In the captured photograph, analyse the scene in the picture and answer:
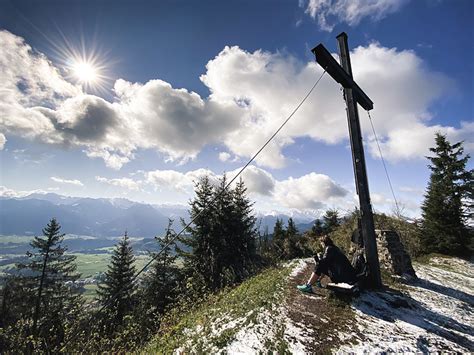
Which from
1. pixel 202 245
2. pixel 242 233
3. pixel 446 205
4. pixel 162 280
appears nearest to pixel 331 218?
pixel 446 205

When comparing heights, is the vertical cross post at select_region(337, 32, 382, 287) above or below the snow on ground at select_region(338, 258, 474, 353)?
above

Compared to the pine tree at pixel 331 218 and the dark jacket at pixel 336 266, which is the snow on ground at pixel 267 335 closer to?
the dark jacket at pixel 336 266

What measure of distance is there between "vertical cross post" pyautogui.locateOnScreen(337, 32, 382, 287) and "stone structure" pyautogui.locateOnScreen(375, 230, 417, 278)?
255 centimetres

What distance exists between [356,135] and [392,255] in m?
5.52

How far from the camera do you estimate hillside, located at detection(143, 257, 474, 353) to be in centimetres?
486

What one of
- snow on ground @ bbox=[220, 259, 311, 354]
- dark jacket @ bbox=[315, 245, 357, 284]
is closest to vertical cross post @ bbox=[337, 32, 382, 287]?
dark jacket @ bbox=[315, 245, 357, 284]

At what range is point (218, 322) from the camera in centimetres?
643

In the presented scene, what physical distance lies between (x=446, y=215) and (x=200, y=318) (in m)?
22.9

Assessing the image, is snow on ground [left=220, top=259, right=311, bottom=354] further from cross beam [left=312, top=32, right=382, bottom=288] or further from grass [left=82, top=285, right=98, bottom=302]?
grass [left=82, top=285, right=98, bottom=302]

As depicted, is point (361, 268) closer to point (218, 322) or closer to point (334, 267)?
point (334, 267)

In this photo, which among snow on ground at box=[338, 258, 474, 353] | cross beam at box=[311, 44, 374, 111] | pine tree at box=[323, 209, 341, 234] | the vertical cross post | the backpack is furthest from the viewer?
pine tree at box=[323, 209, 341, 234]

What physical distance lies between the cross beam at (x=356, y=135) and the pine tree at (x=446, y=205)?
54.5ft

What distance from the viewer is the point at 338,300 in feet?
21.6

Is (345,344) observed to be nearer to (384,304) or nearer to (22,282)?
(384,304)
